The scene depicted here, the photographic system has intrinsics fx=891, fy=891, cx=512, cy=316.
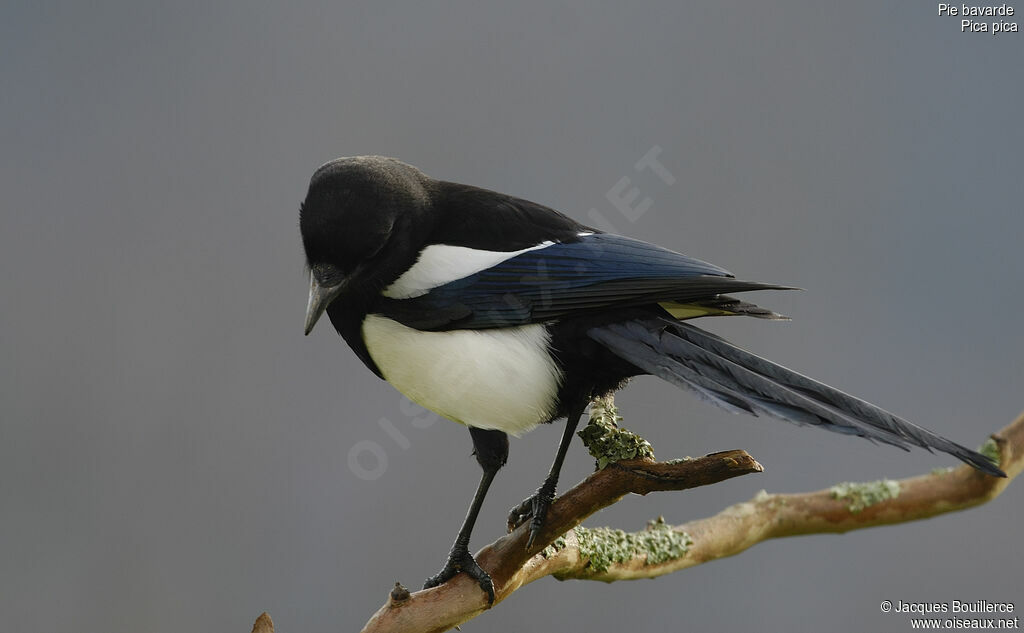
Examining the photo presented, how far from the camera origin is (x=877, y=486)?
124cm

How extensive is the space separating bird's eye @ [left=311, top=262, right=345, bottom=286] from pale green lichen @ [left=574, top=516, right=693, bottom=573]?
0.43 m

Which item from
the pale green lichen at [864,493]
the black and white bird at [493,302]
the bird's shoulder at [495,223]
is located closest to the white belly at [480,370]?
the black and white bird at [493,302]

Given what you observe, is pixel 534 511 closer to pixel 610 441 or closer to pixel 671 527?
pixel 610 441

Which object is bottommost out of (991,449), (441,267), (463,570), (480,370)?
(463,570)

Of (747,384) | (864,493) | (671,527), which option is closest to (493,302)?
(747,384)

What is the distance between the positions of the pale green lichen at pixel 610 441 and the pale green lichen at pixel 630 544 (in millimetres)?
176

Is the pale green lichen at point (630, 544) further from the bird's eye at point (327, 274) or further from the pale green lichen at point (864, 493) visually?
the bird's eye at point (327, 274)

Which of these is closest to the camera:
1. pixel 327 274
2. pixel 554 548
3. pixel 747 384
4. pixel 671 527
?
pixel 747 384

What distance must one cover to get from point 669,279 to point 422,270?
270mm

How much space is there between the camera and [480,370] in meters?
0.96

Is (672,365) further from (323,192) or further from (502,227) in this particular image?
(323,192)

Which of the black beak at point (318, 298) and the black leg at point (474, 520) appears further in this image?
the black leg at point (474, 520)

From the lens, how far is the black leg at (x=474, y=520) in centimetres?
100

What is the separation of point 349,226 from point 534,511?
370mm
